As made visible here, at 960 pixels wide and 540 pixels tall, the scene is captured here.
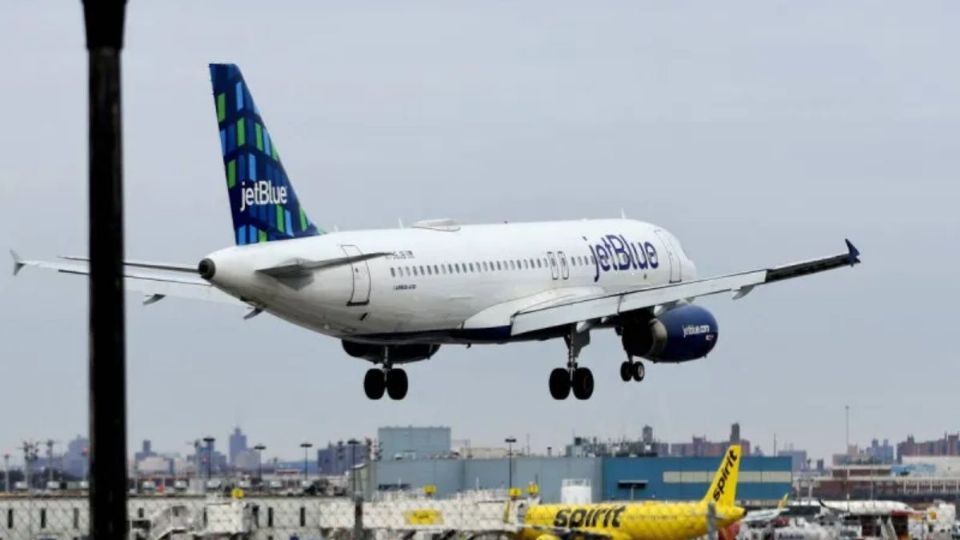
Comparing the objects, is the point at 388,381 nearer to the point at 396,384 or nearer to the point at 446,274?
the point at 396,384

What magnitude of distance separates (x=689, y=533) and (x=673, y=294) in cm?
822

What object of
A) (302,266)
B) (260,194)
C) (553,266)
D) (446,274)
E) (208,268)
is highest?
(260,194)

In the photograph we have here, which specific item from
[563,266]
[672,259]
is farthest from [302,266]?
[672,259]

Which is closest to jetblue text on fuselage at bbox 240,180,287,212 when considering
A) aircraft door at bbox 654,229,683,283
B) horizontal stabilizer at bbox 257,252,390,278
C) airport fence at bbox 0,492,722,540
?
horizontal stabilizer at bbox 257,252,390,278

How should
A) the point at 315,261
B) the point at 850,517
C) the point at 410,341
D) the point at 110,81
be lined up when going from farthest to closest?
the point at 850,517
the point at 410,341
the point at 315,261
the point at 110,81

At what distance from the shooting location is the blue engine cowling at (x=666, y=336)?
84.8 meters

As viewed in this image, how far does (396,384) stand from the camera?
267 ft

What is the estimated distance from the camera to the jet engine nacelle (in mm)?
80750

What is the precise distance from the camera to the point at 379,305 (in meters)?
74.9

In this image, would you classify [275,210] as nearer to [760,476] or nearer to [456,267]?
[456,267]

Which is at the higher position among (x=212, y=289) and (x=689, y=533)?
(x=212, y=289)

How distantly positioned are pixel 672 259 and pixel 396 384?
14.5 m

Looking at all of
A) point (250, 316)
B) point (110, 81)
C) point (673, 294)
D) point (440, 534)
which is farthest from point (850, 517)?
point (110, 81)

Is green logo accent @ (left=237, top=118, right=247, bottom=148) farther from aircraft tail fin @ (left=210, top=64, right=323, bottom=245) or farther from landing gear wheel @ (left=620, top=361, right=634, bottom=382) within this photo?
landing gear wheel @ (left=620, top=361, right=634, bottom=382)
